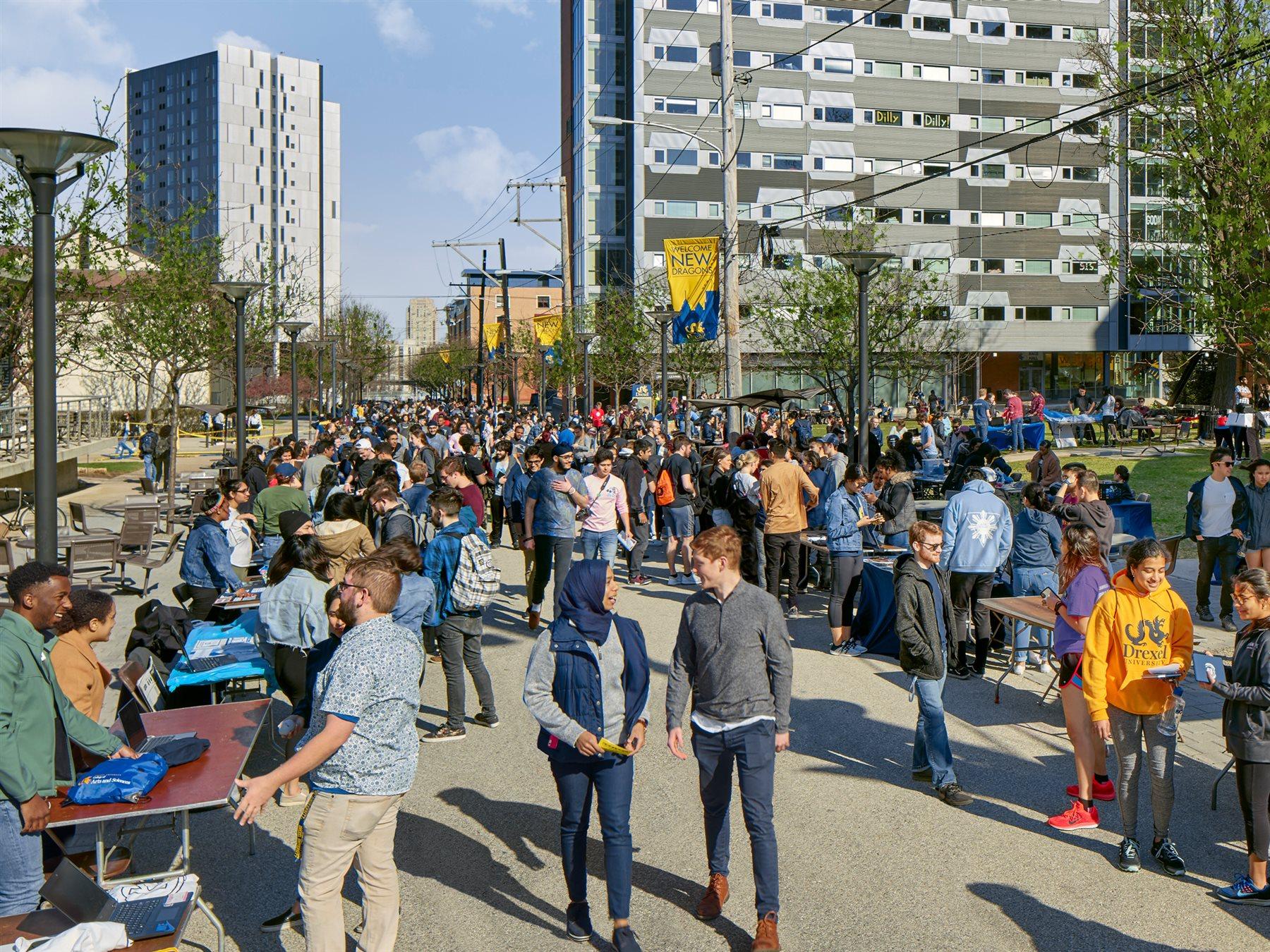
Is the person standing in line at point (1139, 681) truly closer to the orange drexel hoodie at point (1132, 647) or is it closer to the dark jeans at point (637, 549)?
the orange drexel hoodie at point (1132, 647)

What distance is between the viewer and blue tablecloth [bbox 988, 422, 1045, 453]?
31625mm

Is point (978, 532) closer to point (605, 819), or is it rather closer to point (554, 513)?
point (554, 513)

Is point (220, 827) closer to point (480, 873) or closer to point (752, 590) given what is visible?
point (480, 873)

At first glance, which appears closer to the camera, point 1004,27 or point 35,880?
point 35,880

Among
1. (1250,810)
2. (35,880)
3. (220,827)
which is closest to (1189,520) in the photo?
(1250,810)

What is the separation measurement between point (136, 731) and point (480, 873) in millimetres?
1977

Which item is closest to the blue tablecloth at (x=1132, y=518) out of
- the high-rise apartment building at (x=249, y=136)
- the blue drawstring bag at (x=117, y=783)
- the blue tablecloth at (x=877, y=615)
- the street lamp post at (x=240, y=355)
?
the blue tablecloth at (x=877, y=615)

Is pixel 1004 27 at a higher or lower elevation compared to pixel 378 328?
higher

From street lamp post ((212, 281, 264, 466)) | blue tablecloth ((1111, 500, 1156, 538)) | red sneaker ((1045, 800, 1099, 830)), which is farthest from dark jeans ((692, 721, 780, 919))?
street lamp post ((212, 281, 264, 466))

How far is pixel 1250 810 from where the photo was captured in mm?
5723

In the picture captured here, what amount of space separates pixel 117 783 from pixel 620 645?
232 centimetres

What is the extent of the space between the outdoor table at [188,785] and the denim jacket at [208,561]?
3524 mm

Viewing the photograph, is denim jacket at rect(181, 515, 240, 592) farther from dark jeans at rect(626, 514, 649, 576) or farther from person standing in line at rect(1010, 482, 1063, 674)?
person standing in line at rect(1010, 482, 1063, 674)

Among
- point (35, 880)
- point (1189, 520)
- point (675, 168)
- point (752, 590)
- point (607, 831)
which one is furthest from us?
point (675, 168)
